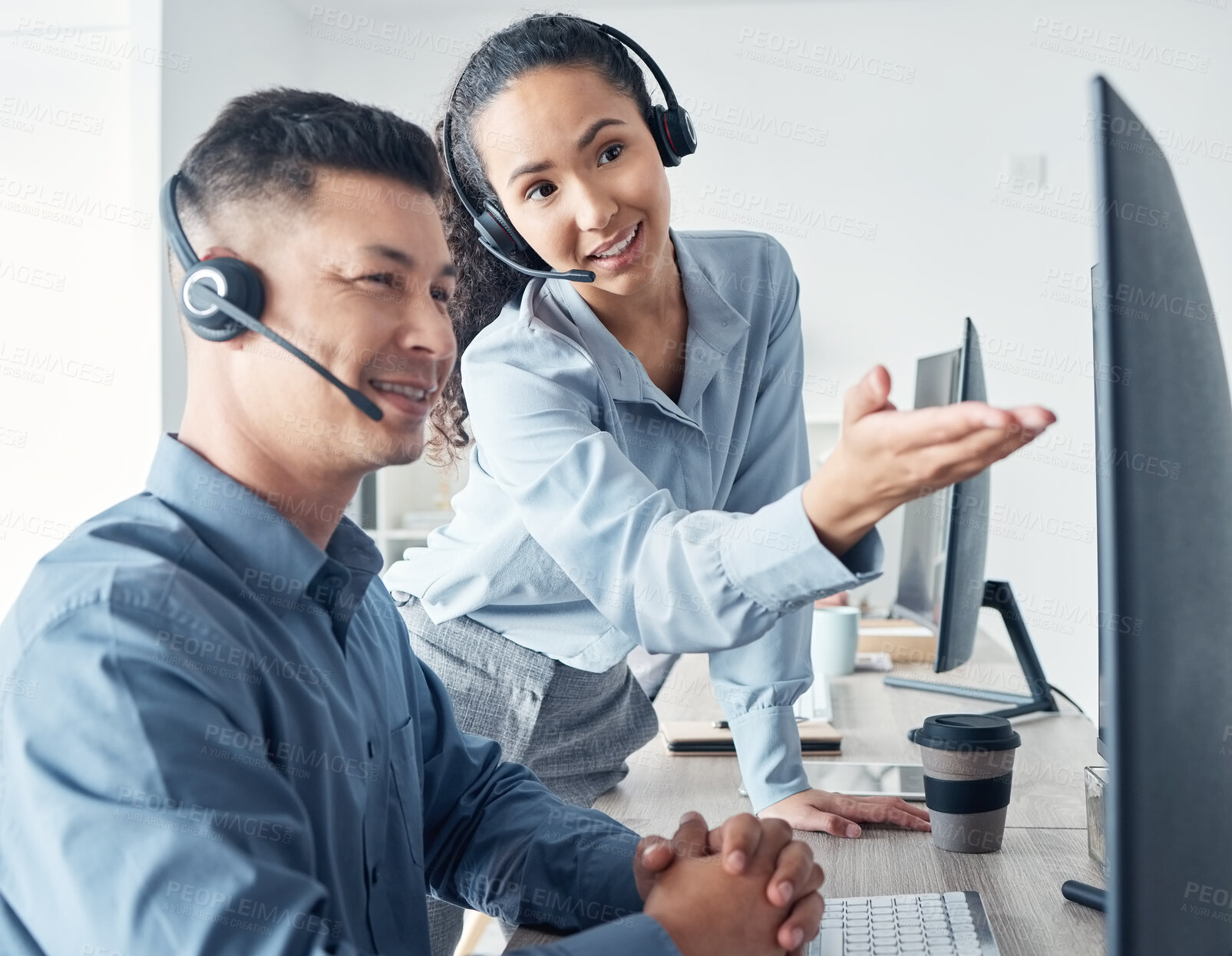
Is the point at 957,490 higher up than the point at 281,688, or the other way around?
the point at 957,490

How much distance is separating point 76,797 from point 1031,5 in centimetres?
422

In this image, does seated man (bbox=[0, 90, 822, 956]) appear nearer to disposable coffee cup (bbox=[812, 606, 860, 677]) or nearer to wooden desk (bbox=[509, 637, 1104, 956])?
wooden desk (bbox=[509, 637, 1104, 956])

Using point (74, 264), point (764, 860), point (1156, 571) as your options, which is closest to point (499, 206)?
point (764, 860)

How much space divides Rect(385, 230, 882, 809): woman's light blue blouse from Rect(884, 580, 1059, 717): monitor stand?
1.82ft

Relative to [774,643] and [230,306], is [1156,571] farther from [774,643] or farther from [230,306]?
[774,643]

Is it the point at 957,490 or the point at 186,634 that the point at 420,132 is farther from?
the point at 957,490

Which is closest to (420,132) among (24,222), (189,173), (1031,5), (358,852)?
(189,173)

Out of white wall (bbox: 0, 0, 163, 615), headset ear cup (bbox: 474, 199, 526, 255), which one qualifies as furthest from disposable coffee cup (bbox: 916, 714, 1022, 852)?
white wall (bbox: 0, 0, 163, 615)

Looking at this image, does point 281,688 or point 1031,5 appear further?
point 1031,5

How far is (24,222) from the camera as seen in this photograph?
3.20 metres

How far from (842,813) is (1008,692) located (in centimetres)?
83

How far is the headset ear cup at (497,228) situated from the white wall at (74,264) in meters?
2.39

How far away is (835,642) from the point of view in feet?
6.69

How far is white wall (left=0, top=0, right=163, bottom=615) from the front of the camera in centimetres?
318
